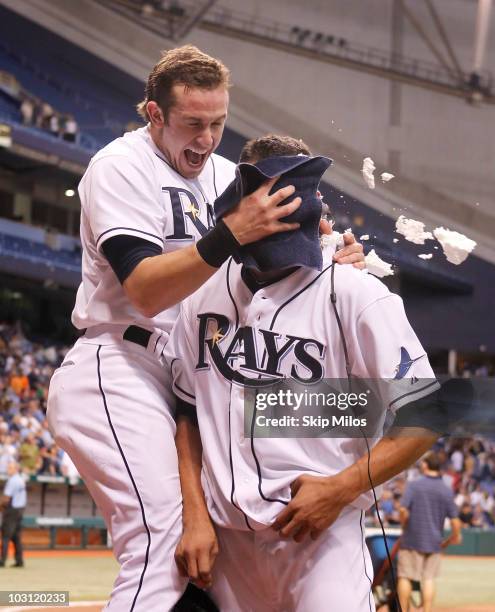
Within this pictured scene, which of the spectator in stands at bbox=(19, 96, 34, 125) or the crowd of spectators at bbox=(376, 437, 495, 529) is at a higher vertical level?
the spectator in stands at bbox=(19, 96, 34, 125)

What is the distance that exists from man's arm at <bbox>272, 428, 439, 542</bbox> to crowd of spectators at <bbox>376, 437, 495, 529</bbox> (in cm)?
123

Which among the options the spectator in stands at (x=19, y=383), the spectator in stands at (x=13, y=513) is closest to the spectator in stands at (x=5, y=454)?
the spectator in stands at (x=13, y=513)

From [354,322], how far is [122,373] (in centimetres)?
43

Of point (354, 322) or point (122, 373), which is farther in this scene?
point (122, 373)

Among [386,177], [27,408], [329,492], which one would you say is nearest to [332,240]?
[329,492]

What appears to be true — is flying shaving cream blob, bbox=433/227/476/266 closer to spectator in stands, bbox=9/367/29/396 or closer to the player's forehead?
the player's forehead

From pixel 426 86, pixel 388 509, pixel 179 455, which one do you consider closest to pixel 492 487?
pixel 388 509

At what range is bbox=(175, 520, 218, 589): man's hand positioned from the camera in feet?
4.96

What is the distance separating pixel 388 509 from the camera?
7.30 m

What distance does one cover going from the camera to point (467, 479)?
5.33 meters

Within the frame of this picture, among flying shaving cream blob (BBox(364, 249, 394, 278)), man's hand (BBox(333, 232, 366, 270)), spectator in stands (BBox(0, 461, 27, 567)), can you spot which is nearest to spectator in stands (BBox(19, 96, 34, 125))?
spectator in stands (BBox(0, 461, 27, 567))

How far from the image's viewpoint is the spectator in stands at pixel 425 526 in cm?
468

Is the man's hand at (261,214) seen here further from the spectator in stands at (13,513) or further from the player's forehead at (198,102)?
the spectator in stands at (13,513)

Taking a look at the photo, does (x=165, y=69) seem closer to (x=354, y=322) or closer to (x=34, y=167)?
(x=354, y=322)
